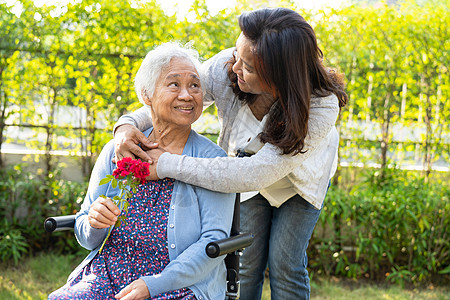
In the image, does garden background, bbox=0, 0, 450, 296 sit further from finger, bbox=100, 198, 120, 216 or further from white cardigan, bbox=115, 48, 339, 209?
finger, bbox=100, 198, 120, 216

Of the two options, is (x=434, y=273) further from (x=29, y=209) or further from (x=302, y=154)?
(x=29, y=209)

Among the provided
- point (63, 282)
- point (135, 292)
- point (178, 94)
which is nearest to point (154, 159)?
point (178, 94)

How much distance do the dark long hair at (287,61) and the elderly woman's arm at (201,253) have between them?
0.34 meters

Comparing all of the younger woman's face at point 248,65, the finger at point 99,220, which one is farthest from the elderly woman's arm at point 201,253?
the younger woman's face at point 248,65

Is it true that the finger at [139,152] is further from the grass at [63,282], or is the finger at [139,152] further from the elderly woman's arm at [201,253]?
the grass at [63,282]

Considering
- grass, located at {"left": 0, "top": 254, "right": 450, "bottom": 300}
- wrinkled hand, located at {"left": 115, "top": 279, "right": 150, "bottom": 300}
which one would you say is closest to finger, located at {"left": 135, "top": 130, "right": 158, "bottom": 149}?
wrinkled hand, located at {"left": 115, "top": 279, "right": 150, "bottom": 300}

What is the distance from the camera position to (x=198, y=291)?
2088mm

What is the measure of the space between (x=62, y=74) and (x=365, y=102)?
2.53 meters

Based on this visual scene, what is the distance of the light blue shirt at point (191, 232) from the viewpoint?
6.70 ft

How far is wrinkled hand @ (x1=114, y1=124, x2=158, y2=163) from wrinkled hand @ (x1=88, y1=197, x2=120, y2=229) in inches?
8.6

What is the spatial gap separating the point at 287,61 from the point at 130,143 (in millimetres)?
699

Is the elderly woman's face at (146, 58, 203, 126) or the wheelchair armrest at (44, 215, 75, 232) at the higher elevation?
the elderly woman's face at (146, 58, 203, 126)

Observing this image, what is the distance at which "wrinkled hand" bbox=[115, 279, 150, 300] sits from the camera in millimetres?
1934

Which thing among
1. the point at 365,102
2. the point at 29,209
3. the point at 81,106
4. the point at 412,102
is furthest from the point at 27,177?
the point at 412,102
